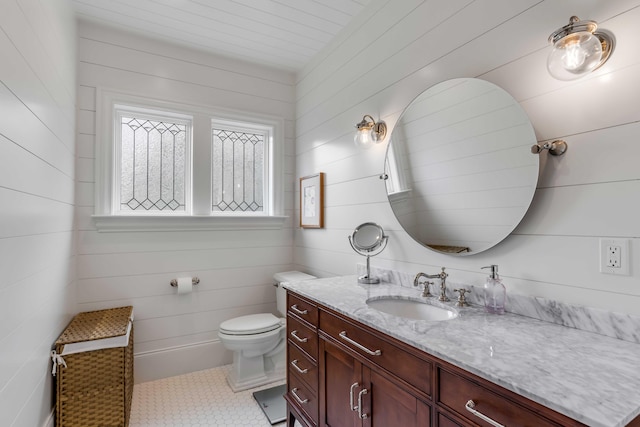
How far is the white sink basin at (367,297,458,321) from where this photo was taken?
1563 mm

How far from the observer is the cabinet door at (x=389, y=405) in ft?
3.52

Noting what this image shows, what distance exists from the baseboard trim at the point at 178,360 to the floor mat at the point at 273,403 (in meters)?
0.62

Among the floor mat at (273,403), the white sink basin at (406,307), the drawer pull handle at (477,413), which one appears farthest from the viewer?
the floor mat at (273,403)

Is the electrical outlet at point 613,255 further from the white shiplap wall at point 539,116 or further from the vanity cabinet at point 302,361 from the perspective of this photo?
the vanity cabinet at point 302,361

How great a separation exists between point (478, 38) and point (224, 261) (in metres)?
2.44

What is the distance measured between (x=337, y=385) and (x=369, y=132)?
4.83ft

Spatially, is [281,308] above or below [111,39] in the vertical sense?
below

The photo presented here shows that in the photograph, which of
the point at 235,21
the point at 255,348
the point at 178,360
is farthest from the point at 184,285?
the point at 235,21

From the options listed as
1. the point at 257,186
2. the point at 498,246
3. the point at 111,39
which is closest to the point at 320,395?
the point at 498,246

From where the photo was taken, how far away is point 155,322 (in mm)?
2678

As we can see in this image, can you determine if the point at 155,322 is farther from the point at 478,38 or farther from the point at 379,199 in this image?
the point at 478,38

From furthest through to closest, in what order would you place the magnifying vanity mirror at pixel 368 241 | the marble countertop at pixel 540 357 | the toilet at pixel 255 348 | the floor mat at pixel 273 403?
the toilet at pixel 255 348
the floor mat at pixel 273 403
the magnifying vanity mirror at pixel 368 241
the marble countertop at pixel 540 357

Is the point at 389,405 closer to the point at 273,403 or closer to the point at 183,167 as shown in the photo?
the point at 273,403

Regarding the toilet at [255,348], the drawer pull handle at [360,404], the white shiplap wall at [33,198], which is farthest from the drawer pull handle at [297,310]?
the white shiplap wall at [33,198]
